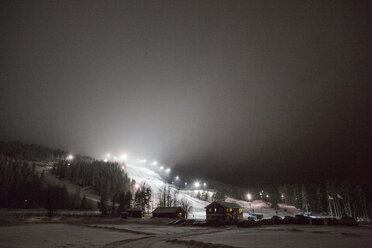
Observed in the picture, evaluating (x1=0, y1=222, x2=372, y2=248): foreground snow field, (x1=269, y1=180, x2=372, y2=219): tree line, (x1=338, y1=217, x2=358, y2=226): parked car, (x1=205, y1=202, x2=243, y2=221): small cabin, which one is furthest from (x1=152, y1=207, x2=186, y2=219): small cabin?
(x1=269, y1=180, x2=372, y2=219): tree line

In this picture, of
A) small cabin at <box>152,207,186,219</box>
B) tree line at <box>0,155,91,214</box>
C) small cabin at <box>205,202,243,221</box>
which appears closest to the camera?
small cabin at <box>152,207,186,219</box>

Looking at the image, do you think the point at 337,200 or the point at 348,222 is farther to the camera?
the point at 337,200

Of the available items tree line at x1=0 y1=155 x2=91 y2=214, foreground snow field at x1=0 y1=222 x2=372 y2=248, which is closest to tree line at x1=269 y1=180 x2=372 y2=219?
foreground snow field at x1=0 y1=222 x2=372 y2=248

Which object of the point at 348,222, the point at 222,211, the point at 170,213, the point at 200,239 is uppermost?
the point at 222,211

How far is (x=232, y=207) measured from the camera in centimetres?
7988

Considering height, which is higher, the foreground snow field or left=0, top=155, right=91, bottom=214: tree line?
left=0, top=155, right=91, bottom=214: tree line

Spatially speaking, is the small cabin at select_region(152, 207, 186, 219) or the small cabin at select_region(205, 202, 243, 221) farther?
the small cabin at select_region(205, 202, 243, 221)

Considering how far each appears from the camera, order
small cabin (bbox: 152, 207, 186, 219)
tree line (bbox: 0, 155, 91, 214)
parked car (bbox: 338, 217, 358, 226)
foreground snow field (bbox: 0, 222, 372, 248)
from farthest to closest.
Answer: tree line (bbox: 0, 155, 91, 214) → small cabin (bbox: 152, 207, 186, 219) → parked car (bbox: 338, 217, 358, 226) → foreground snow field (bbox: 0, 222, 372, 248)

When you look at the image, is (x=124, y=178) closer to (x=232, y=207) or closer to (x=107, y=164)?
(x=107, y=164)

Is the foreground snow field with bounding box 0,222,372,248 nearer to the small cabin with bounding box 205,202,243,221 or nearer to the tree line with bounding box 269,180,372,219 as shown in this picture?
the small cabin with bounding box 205,202,243,221

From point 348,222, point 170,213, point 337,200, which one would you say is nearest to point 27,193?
point 170,213

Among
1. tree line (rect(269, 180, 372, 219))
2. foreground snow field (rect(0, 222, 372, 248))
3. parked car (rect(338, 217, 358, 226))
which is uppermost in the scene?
tree line (rect(269, 180, 372, 219))

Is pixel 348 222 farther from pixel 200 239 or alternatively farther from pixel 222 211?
pixel 222 211

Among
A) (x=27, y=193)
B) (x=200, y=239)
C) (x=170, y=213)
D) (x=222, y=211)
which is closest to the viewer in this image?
(x=200, y=239)
